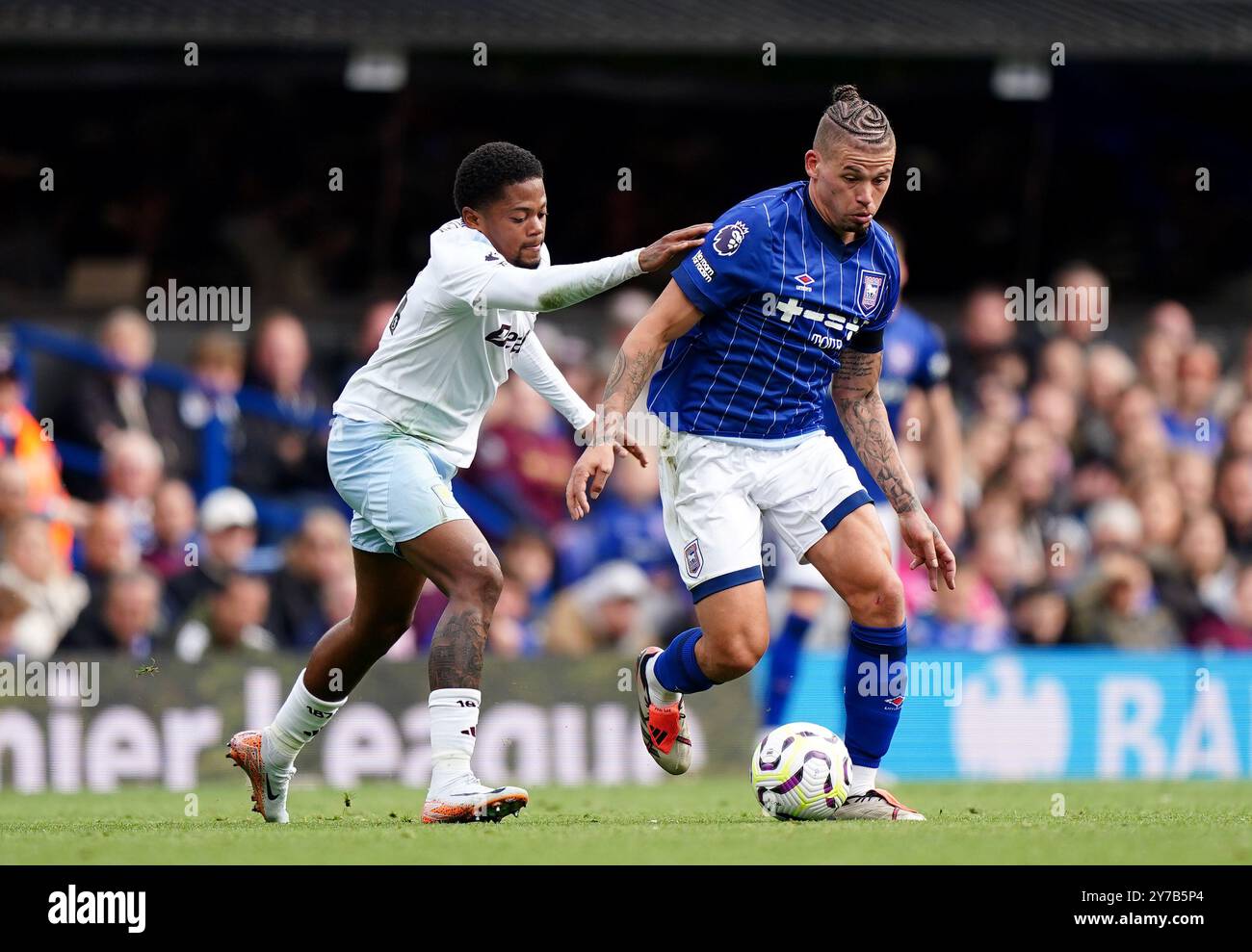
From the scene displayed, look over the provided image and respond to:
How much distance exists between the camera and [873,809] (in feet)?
25.1

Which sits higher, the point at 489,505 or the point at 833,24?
the point at 833,24

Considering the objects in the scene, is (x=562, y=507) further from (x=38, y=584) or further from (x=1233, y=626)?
(x=1233, y=626)

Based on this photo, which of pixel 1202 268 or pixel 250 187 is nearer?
pixel 250 187

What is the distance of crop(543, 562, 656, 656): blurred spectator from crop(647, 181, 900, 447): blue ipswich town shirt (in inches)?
187

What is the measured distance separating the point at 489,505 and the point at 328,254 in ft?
→ 9.24

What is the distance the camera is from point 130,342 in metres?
13.2

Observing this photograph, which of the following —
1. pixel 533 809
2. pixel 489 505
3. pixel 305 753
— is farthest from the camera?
pixel 489 505

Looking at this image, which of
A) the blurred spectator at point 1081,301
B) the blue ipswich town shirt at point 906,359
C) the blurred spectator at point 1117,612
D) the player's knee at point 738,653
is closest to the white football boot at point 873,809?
the player's knee at point 738,653

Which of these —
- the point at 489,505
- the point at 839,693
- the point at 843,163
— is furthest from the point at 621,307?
the point at 843,163

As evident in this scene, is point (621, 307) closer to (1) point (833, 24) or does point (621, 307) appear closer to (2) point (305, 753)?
(1) point (833, 24)

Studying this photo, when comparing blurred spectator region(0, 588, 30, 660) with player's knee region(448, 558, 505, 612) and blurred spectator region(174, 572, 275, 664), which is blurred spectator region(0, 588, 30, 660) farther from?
player's knee region(448, 558, 505, 612)

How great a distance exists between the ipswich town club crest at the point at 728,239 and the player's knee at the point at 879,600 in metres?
1.34

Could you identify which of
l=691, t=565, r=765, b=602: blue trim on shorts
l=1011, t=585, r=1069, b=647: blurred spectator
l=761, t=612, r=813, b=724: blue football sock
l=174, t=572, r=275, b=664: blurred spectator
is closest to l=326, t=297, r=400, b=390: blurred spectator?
l=174, t=572, r=275, b=664: blurred spectator

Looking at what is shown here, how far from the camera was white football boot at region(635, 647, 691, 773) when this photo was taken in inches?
327
